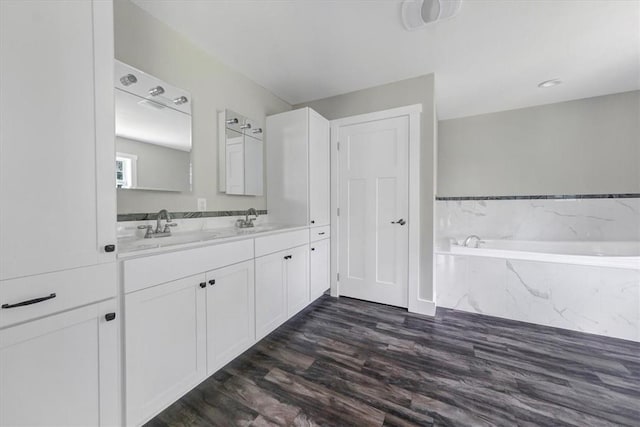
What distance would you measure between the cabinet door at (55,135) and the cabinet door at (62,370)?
0.21m

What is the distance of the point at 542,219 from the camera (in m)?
3.07

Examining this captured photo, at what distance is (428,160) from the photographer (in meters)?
2.37

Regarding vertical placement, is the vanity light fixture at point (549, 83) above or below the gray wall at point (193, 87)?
above

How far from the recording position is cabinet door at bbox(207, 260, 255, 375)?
1426mm

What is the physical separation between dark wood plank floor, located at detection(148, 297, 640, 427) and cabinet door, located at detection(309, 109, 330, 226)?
113 centimetres

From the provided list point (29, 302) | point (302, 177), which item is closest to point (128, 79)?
point (29, 302)

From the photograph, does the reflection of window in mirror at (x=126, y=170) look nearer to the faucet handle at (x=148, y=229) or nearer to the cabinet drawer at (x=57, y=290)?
the faucet handle at (x=148, y=229)

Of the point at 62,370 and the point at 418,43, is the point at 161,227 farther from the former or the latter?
the point at 418,43

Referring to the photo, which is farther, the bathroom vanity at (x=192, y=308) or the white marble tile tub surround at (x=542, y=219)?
the white marble tile tub surround at (x=542, y=219)

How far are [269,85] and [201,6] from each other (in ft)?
3.42

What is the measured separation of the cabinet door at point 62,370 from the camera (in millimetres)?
775

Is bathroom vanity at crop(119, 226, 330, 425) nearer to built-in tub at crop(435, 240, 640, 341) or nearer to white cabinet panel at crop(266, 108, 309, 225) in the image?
white cabinet panel at crop(266, 108, 309, 225)

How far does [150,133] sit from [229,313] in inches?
53.0

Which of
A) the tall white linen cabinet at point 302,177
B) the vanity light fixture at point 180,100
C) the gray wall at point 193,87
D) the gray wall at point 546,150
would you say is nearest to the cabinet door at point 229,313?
the gray wall at point 193,87
